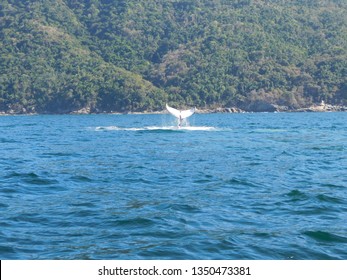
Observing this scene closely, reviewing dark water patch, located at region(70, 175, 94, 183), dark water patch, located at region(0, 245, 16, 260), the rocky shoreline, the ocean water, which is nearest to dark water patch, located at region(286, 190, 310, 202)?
the ocean water

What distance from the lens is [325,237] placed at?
14367 mm

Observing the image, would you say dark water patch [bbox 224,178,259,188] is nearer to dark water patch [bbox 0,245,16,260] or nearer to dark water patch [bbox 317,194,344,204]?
dark water patch [bbox 317,194,344,204]

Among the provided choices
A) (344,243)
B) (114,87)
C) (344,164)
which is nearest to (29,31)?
(114,87)

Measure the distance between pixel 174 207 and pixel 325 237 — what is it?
189 inches

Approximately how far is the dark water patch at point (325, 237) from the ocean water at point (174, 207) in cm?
2

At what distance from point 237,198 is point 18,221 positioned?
267 inches

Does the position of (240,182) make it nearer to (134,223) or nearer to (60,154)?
(134,223)

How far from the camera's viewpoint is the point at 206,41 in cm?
19512

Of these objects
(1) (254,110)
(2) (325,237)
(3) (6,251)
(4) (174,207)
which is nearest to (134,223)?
(4) (174,207)

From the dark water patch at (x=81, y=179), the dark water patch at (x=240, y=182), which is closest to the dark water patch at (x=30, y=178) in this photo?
the dark water patch at (x=81, y=179)

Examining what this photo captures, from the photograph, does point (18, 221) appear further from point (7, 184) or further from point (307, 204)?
point (307, 204)

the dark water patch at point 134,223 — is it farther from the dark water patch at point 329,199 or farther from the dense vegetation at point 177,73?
the dense vegetation at point 177,73

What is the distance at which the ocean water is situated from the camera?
13500 millimetres

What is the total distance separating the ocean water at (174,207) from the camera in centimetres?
1350
